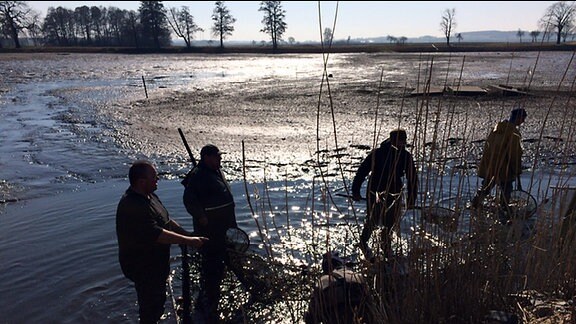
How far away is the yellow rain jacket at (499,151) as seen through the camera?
327 cm

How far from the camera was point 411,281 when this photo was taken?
2.83m

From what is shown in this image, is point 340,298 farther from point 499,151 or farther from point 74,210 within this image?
point 74,210

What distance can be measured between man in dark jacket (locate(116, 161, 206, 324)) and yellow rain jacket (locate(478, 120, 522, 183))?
2.64m

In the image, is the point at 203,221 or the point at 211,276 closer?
the point at 203,221

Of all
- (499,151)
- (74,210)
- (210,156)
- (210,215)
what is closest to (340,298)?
(499,151)

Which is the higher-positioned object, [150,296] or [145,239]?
[145,239]

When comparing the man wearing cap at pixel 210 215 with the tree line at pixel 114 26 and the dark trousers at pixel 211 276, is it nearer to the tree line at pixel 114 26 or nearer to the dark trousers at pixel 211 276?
the dark trousers at pixel 211 276

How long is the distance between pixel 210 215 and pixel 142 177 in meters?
1.30

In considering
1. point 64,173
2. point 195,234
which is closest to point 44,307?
point 195,234

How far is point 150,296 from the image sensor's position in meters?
3.90

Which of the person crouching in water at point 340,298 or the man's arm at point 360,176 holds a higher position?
the man's arm at point 360,176

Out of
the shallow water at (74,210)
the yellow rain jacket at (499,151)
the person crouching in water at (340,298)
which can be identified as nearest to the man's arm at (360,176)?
the shallow water at (74,210)

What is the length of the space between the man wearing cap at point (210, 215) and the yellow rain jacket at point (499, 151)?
2.79m

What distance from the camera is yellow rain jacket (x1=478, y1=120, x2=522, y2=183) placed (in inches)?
129
